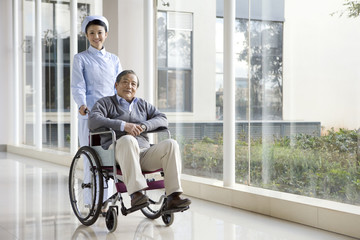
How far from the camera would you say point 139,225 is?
3355mm

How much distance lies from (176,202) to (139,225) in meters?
0.44

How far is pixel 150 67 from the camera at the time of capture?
530 cm

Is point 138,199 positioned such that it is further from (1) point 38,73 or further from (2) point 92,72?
(1) point 38,73

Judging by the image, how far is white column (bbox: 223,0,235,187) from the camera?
4.06 metres

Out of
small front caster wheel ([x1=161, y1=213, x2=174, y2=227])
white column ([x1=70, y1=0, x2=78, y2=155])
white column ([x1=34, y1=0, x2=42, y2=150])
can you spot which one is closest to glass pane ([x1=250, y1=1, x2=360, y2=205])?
small front caster wheel ([x1=161, y1=213, x2=174, y2=227])

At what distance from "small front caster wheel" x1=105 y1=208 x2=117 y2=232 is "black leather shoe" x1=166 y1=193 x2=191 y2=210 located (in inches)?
12.6

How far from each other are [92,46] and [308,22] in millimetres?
1442

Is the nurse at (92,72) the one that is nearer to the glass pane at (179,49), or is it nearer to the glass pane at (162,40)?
the glass pane at (179,49)

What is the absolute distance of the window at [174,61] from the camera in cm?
480

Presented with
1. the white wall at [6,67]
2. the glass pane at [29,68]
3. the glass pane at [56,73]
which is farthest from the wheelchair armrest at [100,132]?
the white wall at [6,67]

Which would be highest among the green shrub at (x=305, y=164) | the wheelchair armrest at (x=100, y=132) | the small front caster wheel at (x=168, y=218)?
the wheelchair armrest at (x=100, y=132)

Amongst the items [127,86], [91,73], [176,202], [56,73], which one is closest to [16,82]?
[56,73]

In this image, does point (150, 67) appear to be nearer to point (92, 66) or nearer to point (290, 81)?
point (92, 66)

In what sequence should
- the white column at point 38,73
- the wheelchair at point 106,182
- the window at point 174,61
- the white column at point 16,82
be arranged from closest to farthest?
the wheelchair at point 106,182 < the window at point 174,61 < the white column at point 38,73 < the white column at point 16,82
